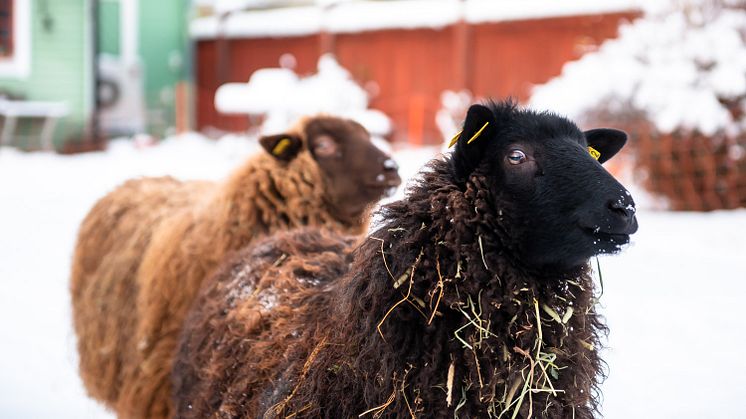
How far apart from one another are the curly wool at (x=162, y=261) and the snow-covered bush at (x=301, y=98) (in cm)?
1031

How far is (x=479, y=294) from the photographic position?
239 centimetres

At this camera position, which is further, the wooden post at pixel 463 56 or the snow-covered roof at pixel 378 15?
the wooden post at pixel 463 56

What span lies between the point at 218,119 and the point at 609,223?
70.2ft

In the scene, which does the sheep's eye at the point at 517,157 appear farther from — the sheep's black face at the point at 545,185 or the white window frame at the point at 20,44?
the white window frame at the point at 20,44

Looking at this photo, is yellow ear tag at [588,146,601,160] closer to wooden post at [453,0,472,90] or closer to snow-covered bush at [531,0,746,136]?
snow-covered bush at [531,0,746,136]

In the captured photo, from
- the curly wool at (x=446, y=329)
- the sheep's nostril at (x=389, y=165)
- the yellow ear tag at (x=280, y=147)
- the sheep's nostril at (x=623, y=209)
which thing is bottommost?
the curly wool at (x=446, y=329)

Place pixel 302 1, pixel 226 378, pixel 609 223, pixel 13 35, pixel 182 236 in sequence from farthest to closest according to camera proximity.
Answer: pixel 302 1 → pixel 13 35 → pixel 182 236 → pixel 226 378 → pixel 609 223

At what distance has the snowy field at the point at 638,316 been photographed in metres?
4.48

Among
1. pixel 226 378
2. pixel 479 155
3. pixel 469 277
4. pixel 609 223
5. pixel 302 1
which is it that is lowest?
pixel 226 378

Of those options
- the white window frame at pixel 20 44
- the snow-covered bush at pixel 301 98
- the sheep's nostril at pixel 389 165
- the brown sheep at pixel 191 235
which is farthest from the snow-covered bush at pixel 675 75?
the white window frame at pixel 20 44

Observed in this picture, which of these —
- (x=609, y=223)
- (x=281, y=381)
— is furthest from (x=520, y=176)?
(x=281, y=381)

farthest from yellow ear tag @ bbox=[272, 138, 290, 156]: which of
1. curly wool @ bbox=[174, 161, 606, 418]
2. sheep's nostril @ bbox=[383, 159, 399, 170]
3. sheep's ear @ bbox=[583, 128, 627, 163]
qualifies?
sheep's ear @ bbox=[583, 128, 627, 163]

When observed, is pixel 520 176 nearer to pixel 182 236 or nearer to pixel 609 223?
pixel 609 223

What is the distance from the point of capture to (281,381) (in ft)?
8.86
